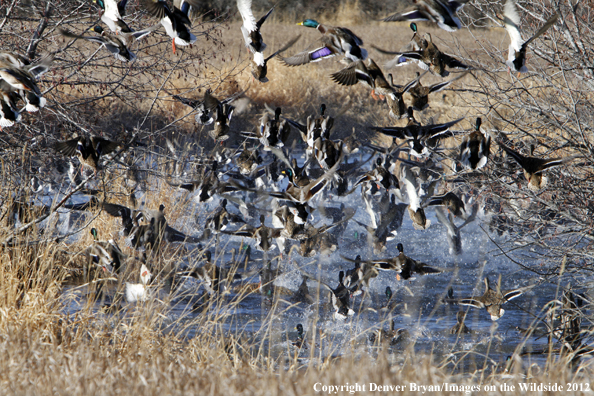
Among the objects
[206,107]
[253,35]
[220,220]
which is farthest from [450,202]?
[253,35]

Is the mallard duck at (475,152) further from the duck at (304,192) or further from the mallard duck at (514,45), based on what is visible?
the duck at (304,192)

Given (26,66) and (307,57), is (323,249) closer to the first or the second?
(307,57)

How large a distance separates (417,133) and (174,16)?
2.39m

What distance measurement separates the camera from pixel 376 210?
38.2ft

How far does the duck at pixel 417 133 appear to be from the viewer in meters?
5.56

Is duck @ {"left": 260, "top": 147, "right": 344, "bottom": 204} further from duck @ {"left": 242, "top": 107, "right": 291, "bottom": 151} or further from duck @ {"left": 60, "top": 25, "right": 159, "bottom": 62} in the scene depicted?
duck @ {"left": 60, "top": 25, "right": 159, "bottom": 62}

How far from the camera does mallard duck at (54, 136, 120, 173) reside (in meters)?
4.90

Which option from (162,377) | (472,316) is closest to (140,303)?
(162,377)

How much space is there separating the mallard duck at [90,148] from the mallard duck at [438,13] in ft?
7.83

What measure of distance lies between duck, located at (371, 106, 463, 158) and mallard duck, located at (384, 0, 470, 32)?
130 centimetres

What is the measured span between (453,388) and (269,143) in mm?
3455

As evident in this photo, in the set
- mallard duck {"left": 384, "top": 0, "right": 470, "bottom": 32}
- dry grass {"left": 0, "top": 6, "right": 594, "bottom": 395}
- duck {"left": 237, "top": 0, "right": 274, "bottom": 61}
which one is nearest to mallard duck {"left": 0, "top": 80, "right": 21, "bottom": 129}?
dry grass {"left": 0, "top": 6, "right": 594, "bottom": 395}

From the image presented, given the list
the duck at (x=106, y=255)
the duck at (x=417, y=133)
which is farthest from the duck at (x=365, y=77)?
the duck at (x=106, y=255)

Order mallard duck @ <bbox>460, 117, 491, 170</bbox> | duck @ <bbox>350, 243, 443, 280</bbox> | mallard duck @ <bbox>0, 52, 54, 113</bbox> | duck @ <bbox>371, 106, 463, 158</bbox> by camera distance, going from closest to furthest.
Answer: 1. mallard duck @ <bbox>0, 52, 54, 113</bbox>
2. mallard duck @ <bbox>460, 117, 491, 170</bbox>
3. duck @ <bbox>371, 106, 463, 158</bbox>
4. duck @ <bbox>350, 243, 443, 280</bbox>
